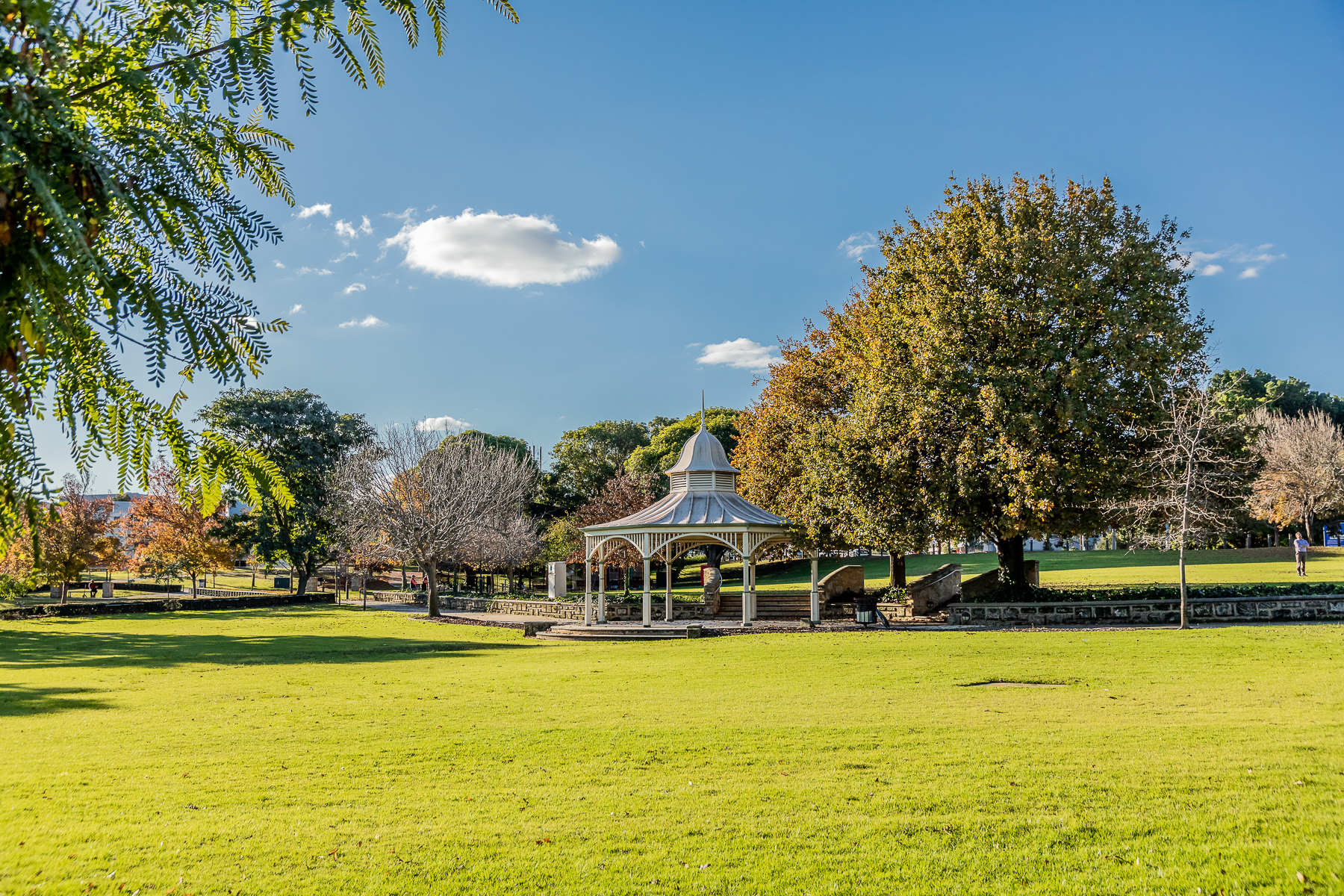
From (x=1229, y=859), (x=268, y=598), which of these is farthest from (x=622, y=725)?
(x=268, y=598)

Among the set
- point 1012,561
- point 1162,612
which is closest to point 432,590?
point 1012,561

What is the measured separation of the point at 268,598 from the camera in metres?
41.7

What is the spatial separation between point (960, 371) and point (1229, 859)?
63.3ft

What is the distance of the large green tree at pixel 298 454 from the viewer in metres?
44.2

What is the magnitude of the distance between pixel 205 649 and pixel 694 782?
1943 centimetres

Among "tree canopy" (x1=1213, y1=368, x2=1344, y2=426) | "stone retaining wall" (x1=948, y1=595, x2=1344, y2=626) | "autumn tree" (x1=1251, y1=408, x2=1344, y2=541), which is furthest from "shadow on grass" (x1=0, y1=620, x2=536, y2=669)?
"tree canopy" (x1=1213, y1=368, x2=1344, y2=426)

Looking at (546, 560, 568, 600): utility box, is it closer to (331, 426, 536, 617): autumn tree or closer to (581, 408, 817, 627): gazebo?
(331, 426, 536, 617): autumn tree

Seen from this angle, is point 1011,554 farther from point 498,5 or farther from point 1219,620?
point 498,5

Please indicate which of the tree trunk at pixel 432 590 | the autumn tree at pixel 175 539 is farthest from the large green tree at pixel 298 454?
the tree trunk at pixel 432 590

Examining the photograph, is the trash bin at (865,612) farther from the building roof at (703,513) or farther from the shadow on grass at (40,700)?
the shadow on grass at (40,700)

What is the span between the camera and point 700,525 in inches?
1057

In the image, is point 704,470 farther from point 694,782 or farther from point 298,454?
point 298,454

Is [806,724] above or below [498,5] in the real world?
below

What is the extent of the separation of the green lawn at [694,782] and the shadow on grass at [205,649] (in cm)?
405
